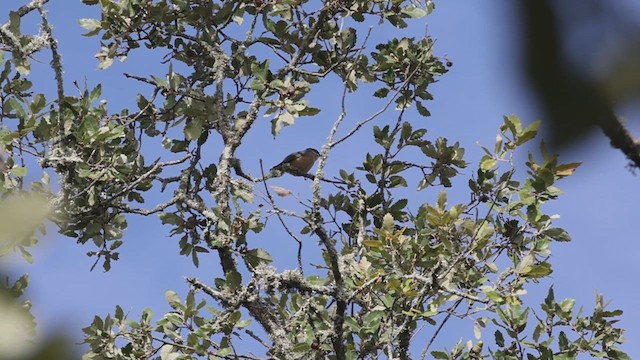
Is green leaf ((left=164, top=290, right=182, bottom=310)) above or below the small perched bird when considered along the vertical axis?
below

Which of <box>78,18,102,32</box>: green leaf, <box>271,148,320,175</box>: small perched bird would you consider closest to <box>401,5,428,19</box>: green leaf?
<box>271,148,320,175</box>: small perched bird

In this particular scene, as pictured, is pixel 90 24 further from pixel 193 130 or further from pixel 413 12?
pixel 413 12

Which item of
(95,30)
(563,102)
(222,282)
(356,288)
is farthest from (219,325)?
(563,102)

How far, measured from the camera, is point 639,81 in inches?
13.4

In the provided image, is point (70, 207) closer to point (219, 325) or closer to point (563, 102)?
point (219, 325)

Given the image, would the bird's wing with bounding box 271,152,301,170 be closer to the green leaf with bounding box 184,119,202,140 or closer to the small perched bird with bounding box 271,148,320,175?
the small perched bird with bounding box 271,148,320,175

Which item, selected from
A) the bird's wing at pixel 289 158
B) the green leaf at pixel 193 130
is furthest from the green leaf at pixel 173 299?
the bird's wing at pixel 289 158

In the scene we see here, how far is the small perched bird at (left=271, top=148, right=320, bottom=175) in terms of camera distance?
6531 millimetres

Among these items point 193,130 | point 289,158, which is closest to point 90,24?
point 193,130

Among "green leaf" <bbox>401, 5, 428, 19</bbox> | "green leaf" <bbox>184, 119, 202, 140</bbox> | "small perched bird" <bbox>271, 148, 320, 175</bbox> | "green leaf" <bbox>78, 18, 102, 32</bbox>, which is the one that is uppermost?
"green leaf" <bbox>401, 5, 428, 19</bbox>

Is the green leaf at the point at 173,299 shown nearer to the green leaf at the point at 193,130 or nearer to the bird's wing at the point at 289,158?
the green leaf at the point at 193,130

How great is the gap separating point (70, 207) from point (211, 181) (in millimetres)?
963

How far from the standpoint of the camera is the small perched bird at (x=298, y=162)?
6531 millimetres

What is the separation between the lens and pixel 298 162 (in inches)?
266
